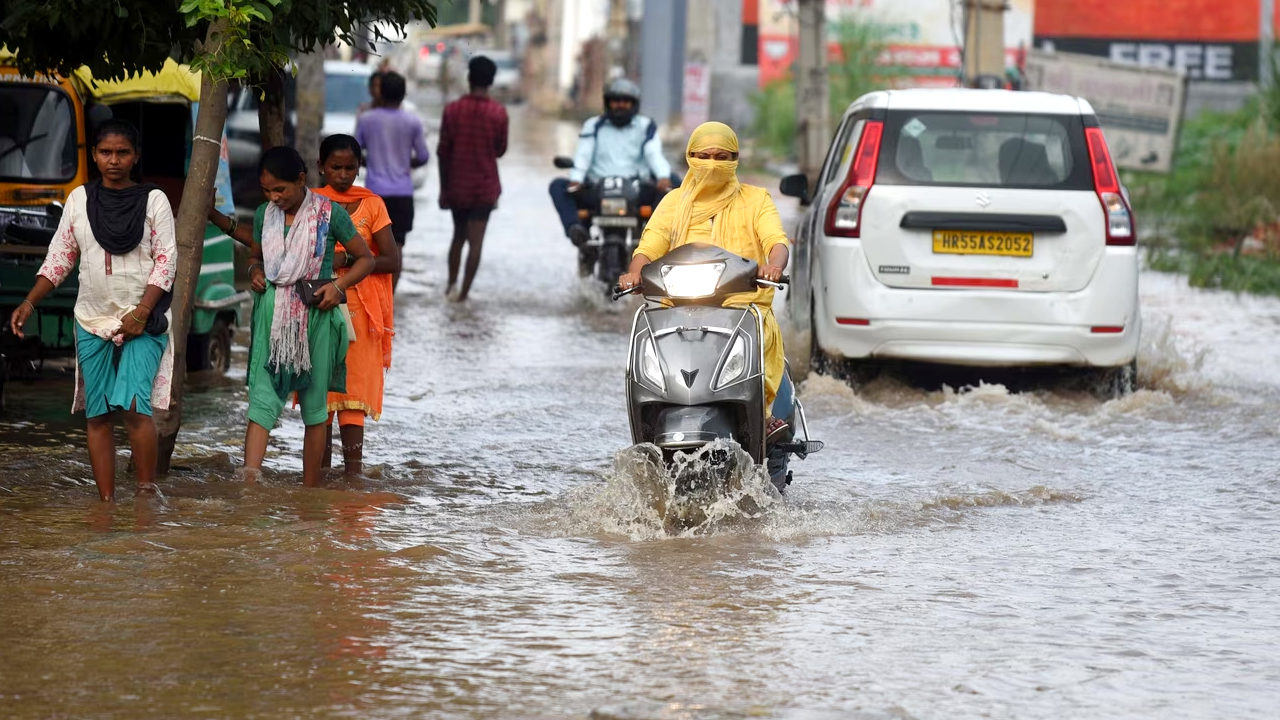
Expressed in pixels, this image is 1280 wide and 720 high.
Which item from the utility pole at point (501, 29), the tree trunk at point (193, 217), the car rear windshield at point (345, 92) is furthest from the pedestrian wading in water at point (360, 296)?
the utility pole at point (501, 29)

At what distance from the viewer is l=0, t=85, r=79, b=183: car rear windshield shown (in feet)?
33.9

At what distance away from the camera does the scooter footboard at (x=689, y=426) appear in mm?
6949

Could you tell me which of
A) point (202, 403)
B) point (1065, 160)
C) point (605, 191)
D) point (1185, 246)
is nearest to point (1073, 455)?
point (1065, 160)

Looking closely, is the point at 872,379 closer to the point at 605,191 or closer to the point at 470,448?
the point at 470,448

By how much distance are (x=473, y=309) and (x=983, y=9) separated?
416 inches

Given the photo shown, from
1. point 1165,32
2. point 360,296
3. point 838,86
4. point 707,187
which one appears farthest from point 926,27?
point 707,187

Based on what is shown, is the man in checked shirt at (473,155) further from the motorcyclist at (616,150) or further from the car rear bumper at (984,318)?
the car rear bumper at (984,318)

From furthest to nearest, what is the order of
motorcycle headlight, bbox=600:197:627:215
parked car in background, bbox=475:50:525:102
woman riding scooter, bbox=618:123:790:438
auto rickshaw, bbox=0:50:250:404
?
1. parked car in background, bbox=475:50:525:102
2. motorcycle headlight, bbox=600:197:627:215
3. auto rickshaw, bbox=0:50:250:404
4. woman riding scooter, bbox=618:123:790:438

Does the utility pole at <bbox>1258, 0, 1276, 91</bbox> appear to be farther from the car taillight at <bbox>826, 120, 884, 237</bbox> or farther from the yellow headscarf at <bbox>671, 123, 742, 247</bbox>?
the yellow headscarf at <bbox>671, 123, 742, 247</bbox>

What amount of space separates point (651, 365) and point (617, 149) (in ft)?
27.1

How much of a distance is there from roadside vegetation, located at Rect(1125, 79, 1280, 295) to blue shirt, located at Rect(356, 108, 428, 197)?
714 centimetres

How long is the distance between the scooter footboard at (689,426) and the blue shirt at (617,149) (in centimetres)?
824

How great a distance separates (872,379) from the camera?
37.0ft

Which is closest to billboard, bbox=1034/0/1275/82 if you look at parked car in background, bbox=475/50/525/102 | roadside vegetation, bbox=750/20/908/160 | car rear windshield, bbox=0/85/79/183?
roadside vegetation, bbox=750/20/908/160
